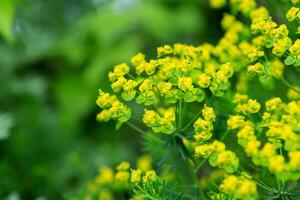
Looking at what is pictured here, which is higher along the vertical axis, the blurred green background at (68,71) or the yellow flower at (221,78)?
the yellow flower at (221,78)

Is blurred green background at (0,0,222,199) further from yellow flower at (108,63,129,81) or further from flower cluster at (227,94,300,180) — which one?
flower cluster at (227,94,300,180)

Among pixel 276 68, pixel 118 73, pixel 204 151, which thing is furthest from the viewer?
pixel 276 68

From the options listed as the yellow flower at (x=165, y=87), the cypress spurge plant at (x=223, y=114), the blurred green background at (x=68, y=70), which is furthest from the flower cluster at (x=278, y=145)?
the blurred green background at (x=68, y=70)

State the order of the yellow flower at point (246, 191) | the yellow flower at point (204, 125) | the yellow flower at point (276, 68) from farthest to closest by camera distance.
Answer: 1. the yellow flower at point (276, 68)
2. the yellow flower at point (204, 125)
3. the yellow flower at point (246, 191)

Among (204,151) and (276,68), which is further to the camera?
→ (276,68)

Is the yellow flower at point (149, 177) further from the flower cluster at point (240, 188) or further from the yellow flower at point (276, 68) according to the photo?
the yellow flower at point (276, 68)

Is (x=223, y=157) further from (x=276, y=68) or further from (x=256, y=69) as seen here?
(x=276, y=68)

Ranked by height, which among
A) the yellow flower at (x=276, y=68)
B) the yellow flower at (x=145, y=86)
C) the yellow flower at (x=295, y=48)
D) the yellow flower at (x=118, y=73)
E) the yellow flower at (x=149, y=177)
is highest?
the yellow flower at (x=295, y=48)

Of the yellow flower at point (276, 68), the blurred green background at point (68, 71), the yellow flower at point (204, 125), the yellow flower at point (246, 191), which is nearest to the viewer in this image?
the yellow flower at point (246, 191)

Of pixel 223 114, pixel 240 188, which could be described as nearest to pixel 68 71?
pixel 223 114

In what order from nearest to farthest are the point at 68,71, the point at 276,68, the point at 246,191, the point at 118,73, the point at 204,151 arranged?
the point at 246,191 < the point at 204,151 < the point at 118,73 < the point at 276,68 < the point at 68,71
